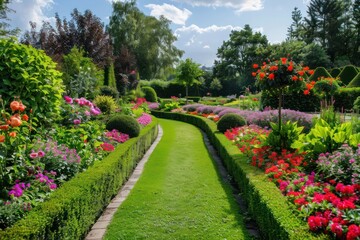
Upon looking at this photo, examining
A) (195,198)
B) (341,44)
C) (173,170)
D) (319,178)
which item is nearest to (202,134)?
(173,170)

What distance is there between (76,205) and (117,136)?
4154 millimetres

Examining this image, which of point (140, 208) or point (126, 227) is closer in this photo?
point (126, 227)

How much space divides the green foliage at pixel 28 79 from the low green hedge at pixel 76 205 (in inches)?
55.5

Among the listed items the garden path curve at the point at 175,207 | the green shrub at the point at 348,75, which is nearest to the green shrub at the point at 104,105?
the garden path curve at the point at 175,207

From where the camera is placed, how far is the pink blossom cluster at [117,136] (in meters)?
7.35

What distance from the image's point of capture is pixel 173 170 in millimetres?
7031

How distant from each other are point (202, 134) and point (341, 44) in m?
37.2

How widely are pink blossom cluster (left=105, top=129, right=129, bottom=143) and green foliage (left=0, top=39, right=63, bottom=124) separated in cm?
208

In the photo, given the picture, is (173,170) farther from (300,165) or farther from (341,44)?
(341,44)

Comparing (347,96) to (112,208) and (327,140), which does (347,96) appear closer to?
(327,140)

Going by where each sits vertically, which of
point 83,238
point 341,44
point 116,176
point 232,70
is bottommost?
point 83,238

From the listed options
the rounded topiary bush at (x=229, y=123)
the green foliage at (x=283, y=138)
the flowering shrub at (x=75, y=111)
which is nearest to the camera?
the green foliage at (x=283, y=138)

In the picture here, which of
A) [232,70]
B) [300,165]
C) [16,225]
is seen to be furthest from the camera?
[232,70]

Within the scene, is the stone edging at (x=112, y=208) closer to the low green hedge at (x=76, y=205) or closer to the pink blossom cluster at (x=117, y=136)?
the low green hedge at (x=76, y=205)
